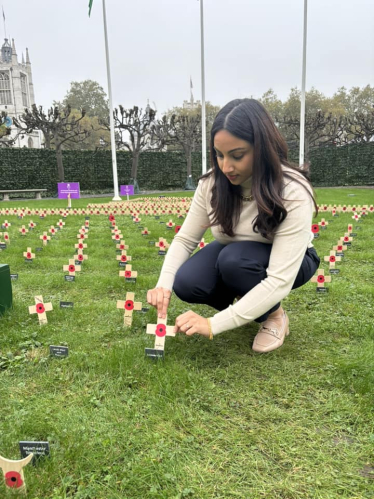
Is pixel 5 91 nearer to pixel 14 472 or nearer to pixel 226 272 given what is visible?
pixel 226 272

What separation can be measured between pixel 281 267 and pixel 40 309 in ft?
5.31

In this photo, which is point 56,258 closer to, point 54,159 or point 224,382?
point 224,382

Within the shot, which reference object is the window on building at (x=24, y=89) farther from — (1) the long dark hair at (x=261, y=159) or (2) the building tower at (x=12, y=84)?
(1) the long dark hair at (x=261, y=159)

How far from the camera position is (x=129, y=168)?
22297 millimetres

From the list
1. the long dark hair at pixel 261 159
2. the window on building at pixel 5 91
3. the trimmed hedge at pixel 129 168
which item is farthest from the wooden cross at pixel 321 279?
the window on building at pixel 5 91

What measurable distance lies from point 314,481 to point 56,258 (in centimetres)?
386

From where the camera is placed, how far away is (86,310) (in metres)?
2.91

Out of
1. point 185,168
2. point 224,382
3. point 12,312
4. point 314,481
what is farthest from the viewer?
point 185,168

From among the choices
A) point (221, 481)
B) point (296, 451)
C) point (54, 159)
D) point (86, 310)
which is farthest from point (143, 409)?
point (54, 159)

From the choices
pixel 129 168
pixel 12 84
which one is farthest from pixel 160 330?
pixel 12 84

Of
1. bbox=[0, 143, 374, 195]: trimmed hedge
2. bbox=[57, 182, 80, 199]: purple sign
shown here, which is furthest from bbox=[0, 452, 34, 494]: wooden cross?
bbox=[0, 143, 374, 195]: trimmed hedge

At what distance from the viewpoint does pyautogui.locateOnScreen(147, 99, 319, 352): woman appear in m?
1.77

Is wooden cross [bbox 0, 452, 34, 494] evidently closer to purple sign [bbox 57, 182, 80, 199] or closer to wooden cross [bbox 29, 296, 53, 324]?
wooden cross [bbox 29, 296, 53, 324]

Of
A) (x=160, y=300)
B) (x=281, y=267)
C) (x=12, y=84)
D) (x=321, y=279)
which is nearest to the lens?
(x=281, y=267)
